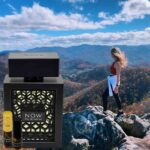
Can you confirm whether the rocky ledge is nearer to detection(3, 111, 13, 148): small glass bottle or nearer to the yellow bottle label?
detection(3, 111, 13, 148): small glass bottle

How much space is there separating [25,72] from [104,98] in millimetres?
7018

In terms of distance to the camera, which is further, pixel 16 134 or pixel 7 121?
pixel 16 134

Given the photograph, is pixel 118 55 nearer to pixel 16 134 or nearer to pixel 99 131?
pixel 99 131

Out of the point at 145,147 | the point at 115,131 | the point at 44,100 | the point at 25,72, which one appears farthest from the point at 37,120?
→ the point at 115,131

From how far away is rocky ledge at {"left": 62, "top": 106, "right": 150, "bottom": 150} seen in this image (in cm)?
1238

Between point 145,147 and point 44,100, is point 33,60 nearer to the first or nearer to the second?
point 44,100

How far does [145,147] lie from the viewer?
37.5ft

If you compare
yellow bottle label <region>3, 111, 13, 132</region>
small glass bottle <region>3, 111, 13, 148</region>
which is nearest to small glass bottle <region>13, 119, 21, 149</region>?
small glass bottle <region>3, 111, 13, 148</region>

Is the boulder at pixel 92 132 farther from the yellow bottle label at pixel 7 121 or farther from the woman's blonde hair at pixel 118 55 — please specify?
the yellow bottle label at pixel 7 121

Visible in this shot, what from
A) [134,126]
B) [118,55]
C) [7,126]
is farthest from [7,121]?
[134,126]

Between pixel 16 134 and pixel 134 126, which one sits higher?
pixel 16 134

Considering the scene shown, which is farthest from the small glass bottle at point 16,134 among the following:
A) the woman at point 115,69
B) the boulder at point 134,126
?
the boulder at point 134,126

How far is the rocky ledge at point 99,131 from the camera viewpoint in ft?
40.6

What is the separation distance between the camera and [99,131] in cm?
1274
